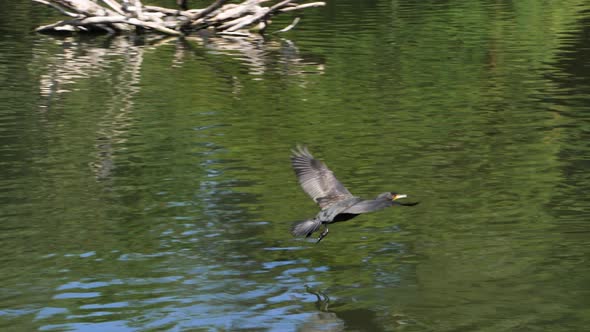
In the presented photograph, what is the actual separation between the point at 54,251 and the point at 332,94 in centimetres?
1195

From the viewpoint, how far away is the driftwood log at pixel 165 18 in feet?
113

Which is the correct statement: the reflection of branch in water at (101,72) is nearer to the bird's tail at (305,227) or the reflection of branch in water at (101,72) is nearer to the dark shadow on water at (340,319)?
the bird's tail at (305,227)

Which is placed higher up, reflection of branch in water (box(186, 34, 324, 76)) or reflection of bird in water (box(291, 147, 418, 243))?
reflection of bird in water (box(291, 147, 418, 243))

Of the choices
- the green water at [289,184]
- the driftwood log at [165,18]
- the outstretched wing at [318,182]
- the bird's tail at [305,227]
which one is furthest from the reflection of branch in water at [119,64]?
the bird's tail at [305,227]

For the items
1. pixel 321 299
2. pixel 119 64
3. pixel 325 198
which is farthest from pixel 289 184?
pixel 119 64

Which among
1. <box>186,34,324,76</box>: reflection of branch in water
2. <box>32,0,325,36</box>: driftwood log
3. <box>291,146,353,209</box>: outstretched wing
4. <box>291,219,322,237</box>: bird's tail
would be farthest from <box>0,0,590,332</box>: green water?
<box>32,0,325,36</box>: driftwood log

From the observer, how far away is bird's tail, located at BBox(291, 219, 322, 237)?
11672mm

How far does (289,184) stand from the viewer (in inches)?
679

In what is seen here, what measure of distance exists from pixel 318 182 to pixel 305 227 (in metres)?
1.09

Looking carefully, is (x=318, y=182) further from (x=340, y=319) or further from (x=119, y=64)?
(x=119, y=64)

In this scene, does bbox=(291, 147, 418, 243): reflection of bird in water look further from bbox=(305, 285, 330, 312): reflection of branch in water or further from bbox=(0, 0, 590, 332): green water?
bbox=(0, 0, 590, 332): green water

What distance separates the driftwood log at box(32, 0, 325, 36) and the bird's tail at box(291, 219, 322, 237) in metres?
22.5

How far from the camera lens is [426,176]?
17.4 meters

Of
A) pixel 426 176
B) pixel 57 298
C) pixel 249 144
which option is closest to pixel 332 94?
pixel 249 144
